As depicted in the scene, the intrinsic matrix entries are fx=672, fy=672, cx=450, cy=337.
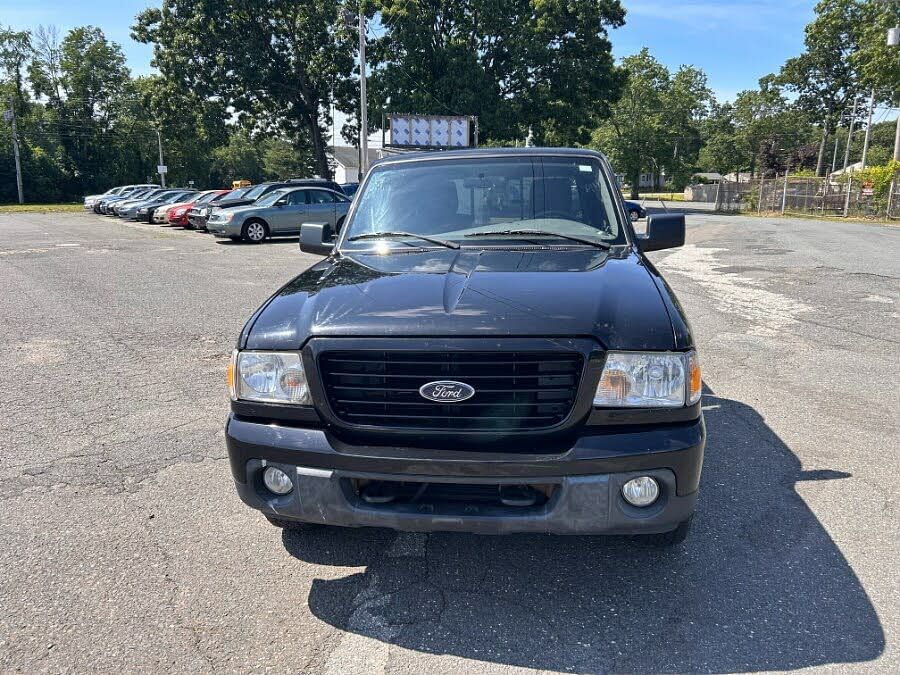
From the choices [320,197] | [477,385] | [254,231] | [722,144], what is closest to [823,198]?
[320,197]

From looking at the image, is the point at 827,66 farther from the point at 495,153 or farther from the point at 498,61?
the point at 495,153

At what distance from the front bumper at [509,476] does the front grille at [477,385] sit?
123mm

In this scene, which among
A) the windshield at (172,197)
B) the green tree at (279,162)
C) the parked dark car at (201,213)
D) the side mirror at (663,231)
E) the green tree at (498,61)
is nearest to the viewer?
the side mirror at (663,231)

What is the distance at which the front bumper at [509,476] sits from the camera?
2430mm

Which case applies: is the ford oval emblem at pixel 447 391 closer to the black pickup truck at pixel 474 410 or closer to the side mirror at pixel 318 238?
the black pickup truck at pixel 474 410

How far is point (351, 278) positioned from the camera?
3.13m

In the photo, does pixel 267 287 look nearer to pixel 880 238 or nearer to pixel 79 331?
pixel 79 331

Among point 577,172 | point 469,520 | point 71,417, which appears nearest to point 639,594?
point 469,520

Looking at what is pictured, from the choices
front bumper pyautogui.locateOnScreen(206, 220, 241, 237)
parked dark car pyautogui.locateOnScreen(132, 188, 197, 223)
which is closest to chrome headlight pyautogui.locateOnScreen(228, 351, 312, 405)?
front bumper pyautogui.locateOnScreen(206, 220, 241, 237)

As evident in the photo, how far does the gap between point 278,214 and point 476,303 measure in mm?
16987

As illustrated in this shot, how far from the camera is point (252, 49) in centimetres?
3781

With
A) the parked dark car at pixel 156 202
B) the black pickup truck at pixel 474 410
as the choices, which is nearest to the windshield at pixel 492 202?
Answer: the black pickup truck at pixel 474 410

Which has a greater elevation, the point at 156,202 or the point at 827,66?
the point at 827,66

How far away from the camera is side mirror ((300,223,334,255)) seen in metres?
4.42
